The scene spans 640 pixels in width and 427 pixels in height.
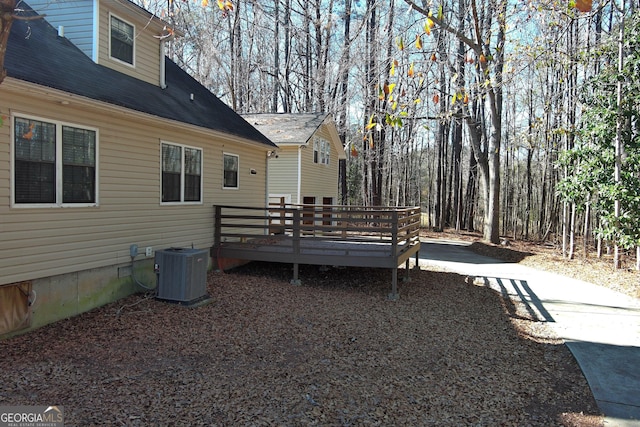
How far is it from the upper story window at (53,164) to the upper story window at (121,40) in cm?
251

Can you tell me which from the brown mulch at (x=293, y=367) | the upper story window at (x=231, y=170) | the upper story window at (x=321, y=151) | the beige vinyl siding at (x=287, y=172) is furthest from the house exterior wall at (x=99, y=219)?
the upper story window at (x=321, y=151)

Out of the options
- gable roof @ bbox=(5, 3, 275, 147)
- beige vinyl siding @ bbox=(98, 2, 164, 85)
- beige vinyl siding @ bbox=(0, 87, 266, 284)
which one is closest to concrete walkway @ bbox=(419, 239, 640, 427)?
beige vinyl siding @ bbox=(0, 87, 266, 284)

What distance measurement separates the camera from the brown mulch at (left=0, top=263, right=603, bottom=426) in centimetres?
380

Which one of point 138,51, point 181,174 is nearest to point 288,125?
point 138,51

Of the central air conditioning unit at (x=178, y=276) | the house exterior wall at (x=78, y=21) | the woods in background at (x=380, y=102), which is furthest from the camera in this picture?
the woods in background at (x=380, y=102)

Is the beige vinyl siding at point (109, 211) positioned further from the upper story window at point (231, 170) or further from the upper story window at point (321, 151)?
the upper story window at point (321, 151)

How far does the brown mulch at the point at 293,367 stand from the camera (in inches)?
150

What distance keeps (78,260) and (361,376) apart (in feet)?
14.5

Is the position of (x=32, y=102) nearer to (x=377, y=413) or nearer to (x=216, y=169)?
(x=216, y=169)

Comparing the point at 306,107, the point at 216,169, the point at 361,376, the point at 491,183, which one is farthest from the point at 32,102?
the point at 306,107

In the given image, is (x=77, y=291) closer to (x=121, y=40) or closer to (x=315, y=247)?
(x=315, y=247)

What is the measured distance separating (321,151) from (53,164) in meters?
13.2

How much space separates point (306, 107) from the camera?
83.0ft

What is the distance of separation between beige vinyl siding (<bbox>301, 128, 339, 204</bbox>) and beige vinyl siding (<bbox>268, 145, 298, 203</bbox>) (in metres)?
0.36
